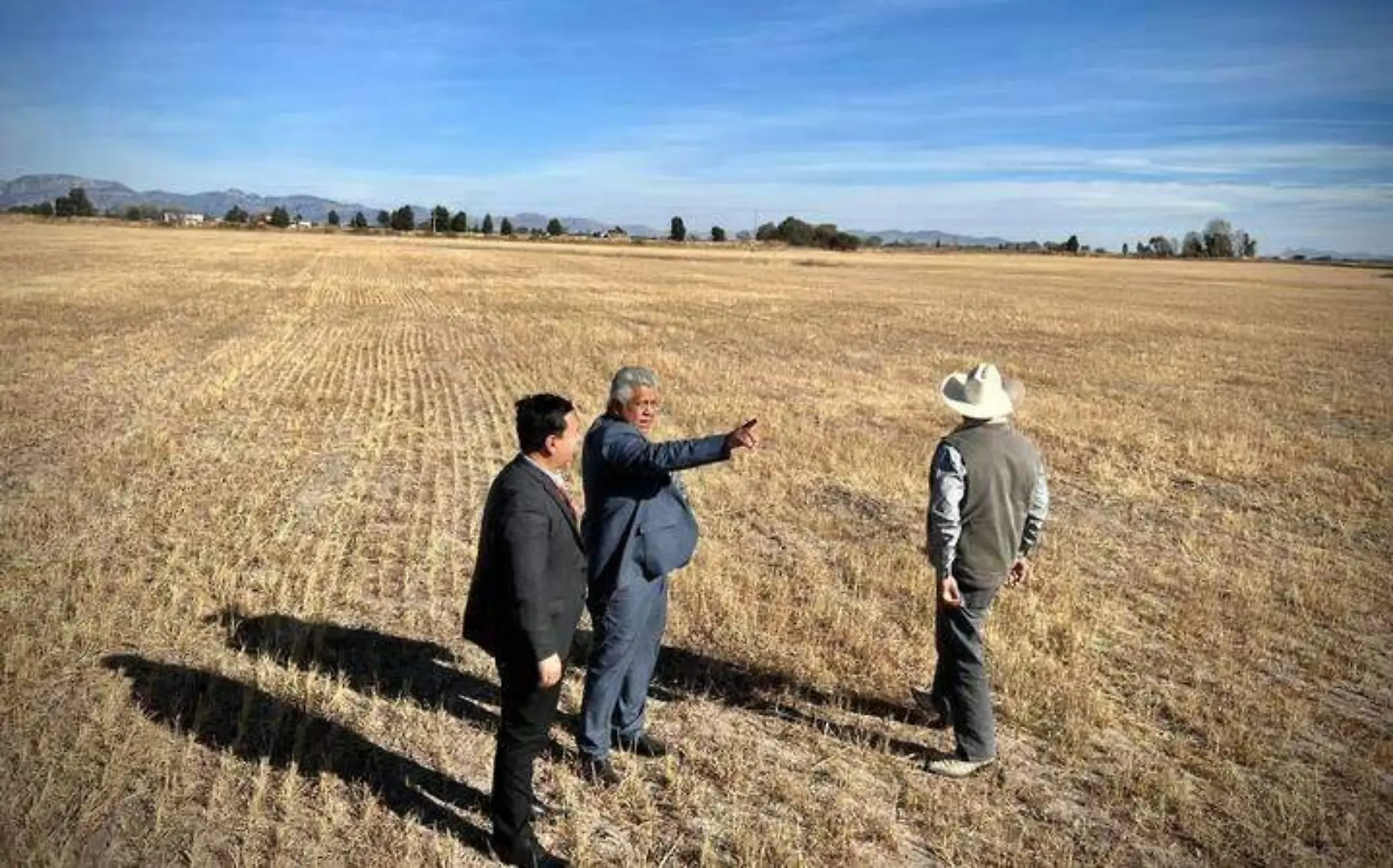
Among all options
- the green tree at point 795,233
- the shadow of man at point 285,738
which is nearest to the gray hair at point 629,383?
the shadow of man at point 285,738

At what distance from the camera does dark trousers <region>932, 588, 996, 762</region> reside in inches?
185

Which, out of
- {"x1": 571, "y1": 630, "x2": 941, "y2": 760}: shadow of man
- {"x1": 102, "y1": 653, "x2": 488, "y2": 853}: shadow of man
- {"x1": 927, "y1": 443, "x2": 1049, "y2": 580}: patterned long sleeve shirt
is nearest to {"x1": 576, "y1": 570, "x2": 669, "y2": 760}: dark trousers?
{"x1": 102, "y1": 653, "x2": 488, "y2": 853}: shadow of man

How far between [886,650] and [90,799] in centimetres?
454

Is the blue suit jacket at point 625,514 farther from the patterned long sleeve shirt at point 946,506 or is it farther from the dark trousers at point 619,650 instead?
the patterned long sleeve shirt at point 946,506

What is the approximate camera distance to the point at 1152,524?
9.60m

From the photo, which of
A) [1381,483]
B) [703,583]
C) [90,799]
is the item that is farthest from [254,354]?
[1381,483]

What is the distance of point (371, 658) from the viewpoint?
19.5 ft

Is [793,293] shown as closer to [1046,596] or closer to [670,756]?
[1046,596]

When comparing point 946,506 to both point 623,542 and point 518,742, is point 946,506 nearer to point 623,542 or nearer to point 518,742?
point 623,542

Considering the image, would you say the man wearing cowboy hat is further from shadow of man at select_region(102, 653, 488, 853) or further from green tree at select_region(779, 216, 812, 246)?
green tree at select_region(779, 216, 812, 246)

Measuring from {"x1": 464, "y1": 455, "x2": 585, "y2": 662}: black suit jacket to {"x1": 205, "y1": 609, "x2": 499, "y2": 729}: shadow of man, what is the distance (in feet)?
5.47

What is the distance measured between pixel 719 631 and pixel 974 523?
2459mm

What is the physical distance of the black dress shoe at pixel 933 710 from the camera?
5.39m

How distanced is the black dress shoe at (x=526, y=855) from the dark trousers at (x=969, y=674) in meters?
2.11
